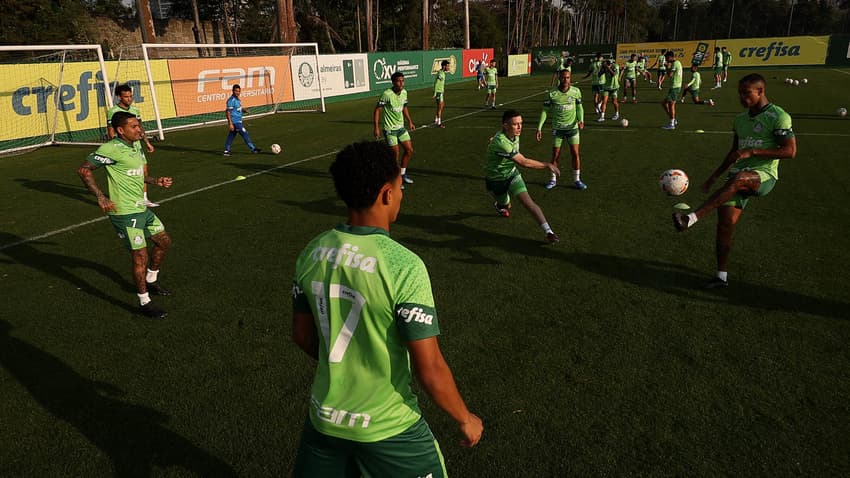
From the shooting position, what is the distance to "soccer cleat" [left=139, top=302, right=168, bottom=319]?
6.04 m

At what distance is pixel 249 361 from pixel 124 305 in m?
2.41

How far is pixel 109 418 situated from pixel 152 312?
6.11 feet

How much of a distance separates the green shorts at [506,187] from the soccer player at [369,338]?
5.98 metres

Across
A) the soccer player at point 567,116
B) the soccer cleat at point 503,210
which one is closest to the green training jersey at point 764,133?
the soccer cleat at point 503,210

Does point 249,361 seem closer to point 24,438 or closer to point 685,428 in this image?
point 24,438

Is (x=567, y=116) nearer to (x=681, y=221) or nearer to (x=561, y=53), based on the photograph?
(x=681, y=221)

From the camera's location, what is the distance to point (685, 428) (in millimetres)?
4027

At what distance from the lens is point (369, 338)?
2141mm

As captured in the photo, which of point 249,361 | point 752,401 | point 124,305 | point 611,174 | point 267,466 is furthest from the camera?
point 611,174

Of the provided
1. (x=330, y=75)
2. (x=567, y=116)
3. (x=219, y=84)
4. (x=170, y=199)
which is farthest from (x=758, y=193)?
(x=330, y=75)

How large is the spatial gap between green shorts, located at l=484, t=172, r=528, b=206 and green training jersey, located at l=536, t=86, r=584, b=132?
3325 mm

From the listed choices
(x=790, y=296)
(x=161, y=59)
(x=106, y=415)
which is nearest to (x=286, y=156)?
(x=161, y=59)

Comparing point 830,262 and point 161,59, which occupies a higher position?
point 161,59

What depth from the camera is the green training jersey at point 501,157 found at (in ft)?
25.6
